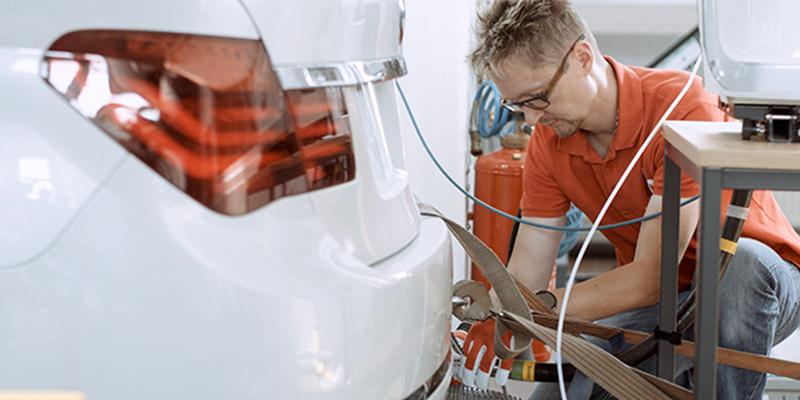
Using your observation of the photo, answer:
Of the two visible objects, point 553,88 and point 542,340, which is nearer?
point 542,340

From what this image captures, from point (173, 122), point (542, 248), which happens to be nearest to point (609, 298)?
point (542, 248)

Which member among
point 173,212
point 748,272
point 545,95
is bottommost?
point 748,272

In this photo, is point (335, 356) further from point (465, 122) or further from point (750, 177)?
point (465, 122)

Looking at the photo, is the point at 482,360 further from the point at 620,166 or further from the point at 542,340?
the point at 620,166

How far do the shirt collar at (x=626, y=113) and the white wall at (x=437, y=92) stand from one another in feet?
3.88

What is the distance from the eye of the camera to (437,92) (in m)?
4.15

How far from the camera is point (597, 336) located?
270 centimetres

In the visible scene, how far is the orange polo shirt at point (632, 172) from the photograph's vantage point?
2770mm

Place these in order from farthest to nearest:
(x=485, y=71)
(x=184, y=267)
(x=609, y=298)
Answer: (x=485, y=71) < (x=609, y=298) < (x=184, y=267)

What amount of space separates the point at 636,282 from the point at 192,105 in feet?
5.38

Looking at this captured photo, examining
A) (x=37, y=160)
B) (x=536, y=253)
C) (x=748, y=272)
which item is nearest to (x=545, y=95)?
(x=536, y=253)

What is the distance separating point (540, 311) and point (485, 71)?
719mm

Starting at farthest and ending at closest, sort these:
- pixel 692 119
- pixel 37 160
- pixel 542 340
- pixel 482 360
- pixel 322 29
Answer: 1. pixel 692 119
2. pixel 482 360
3. pixel 542 340
4. pixel 322 29
5. pixel 37 160

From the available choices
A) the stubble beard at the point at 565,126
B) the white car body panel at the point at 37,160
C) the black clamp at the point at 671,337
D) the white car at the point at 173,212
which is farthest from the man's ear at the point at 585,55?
the white car body panel at the point at 37,160
